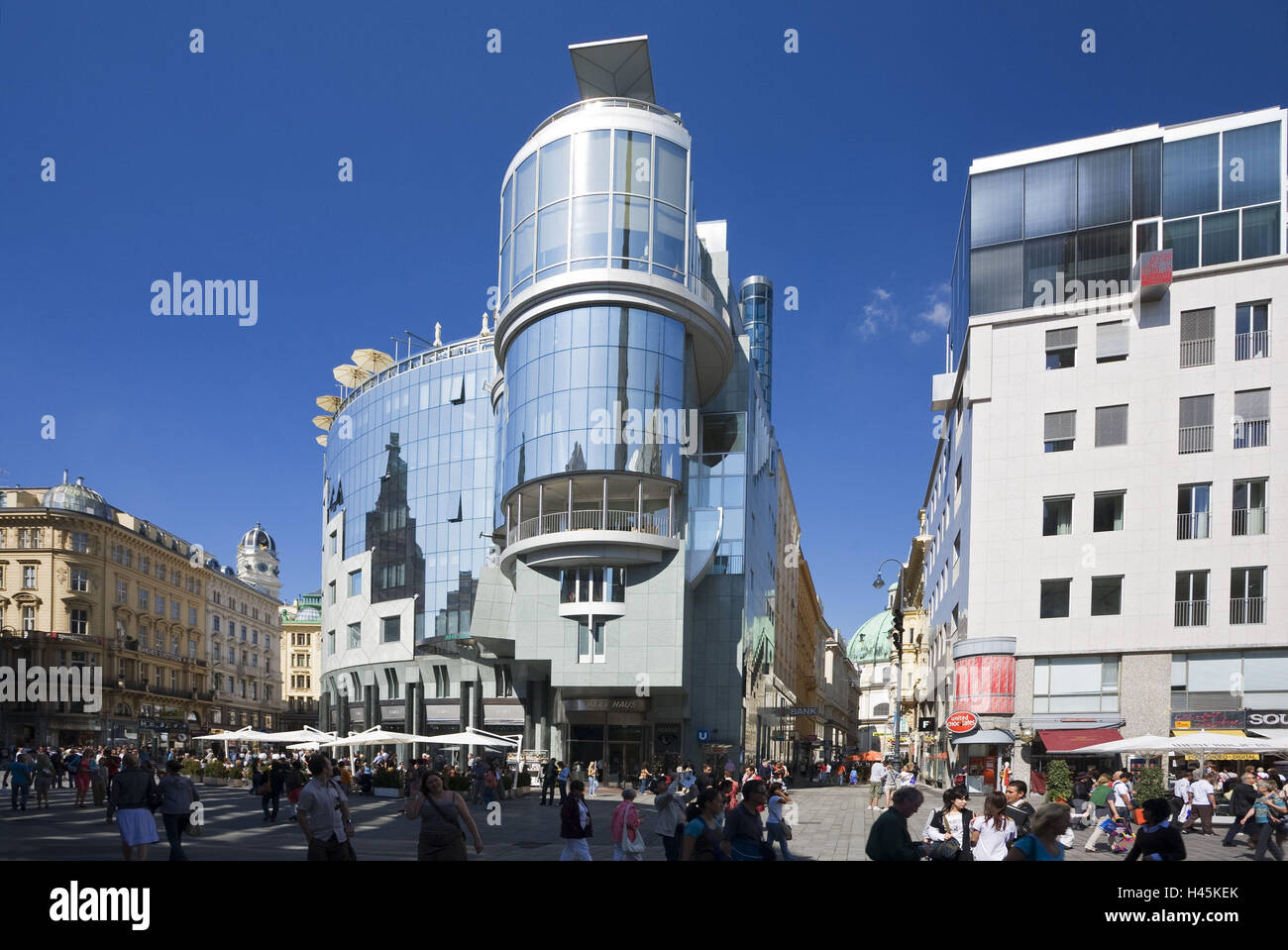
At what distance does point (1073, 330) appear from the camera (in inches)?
1634

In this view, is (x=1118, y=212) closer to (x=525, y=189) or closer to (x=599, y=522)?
(x=599, y=522)

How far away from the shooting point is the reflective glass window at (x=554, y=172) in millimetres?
49906

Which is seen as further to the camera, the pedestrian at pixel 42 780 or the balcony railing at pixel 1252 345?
the balcony railing at pixel 1252 345

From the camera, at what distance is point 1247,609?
123 ft

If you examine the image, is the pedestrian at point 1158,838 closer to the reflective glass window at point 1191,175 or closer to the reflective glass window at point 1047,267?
the reflective glass window at point 1047,267

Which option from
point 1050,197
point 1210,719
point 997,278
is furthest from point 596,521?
point 1210,719

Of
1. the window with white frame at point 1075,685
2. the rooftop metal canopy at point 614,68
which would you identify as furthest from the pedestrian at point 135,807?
the rooftop metal canopy at point 614,68

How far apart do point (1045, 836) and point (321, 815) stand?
7145 mm

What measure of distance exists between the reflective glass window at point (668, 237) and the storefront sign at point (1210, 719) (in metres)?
28.9

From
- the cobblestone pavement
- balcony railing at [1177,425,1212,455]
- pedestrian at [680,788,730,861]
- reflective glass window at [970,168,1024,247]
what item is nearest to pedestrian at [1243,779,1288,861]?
the cobblestone pavement

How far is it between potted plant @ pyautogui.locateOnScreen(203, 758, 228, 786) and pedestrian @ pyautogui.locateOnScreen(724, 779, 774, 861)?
3897cm
